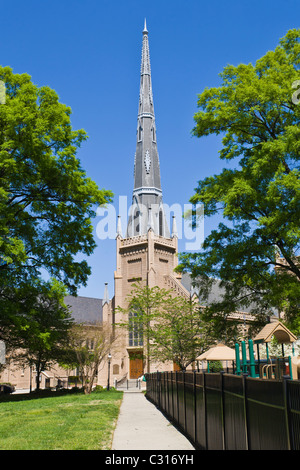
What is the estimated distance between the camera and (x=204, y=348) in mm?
36031

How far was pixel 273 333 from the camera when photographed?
Answer: 51.7 feet

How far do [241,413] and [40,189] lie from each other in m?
18.4

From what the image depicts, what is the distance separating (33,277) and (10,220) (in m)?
3.36

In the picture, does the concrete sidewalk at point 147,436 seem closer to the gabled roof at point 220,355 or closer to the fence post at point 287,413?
the fence post at point 287,413

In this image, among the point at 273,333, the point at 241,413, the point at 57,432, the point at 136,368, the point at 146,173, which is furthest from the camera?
the point at 146,173

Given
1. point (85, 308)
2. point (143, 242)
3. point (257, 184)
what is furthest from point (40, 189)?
point (85, 308)

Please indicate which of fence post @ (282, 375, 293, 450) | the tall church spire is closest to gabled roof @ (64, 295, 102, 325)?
the tall church spire

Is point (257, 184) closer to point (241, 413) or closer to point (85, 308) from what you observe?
point (241, 413)

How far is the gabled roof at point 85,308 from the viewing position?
79581 mm

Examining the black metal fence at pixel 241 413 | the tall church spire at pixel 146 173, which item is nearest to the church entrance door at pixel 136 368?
the tall church spire at pixel 146 173

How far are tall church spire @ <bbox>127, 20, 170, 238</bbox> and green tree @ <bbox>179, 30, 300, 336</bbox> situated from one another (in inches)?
1708

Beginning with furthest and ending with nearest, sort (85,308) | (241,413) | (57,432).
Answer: (85,308) → (57,432) → (241,413)

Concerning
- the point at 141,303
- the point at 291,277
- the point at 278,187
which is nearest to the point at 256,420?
the point at 278,187

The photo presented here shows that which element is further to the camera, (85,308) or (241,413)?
(85,308)
